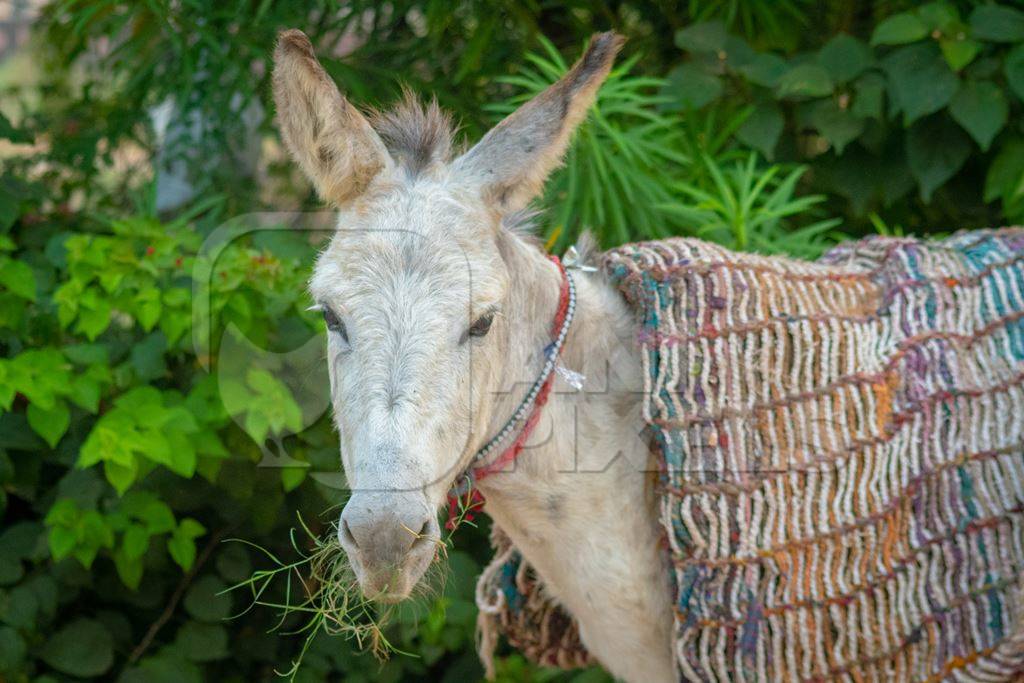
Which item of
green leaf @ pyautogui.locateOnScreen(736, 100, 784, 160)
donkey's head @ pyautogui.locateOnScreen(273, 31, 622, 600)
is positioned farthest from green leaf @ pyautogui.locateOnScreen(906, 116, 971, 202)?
donkey's head @ pyautogui.locateOnScreen(273, 31, 622, 600)

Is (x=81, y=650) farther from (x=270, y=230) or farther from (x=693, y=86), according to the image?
(x=693, y=86)

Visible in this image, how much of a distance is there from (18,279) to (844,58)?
2.82m

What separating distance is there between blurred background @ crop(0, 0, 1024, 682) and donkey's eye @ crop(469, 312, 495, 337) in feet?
2.77

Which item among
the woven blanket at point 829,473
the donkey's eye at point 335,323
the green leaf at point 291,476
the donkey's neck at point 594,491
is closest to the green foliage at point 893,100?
the woven blanket at point 829,473

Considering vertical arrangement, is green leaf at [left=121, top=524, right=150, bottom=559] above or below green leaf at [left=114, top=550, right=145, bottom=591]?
above

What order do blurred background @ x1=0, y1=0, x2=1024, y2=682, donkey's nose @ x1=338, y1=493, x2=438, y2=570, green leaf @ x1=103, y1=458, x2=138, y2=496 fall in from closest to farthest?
donkey's nose @ x1=338, y1=493, x2=438, y2=570, green leaf @ x1=103, y1=458, x2=138, y2=496, blurred background @ x1=0, y1=0, x2=1024, y2=682

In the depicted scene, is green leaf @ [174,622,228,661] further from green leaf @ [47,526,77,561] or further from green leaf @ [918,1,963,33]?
green leaf @ [918,1,963,33]

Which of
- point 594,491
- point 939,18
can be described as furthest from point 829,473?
point 939,18

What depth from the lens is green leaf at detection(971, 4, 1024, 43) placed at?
3393 mm

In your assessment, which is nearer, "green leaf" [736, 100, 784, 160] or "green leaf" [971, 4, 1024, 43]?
"green leaf" [971, 4, 1024, 43]

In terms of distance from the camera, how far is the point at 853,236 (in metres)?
4.01

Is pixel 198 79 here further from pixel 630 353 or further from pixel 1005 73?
pixel 1005 73

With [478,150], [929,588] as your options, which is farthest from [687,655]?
[478,150]

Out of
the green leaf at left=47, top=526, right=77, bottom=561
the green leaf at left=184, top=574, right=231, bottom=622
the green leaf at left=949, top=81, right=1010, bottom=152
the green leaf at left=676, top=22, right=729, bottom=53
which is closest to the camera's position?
the green leaf at left=47, top=526, right=77, bottom=561
